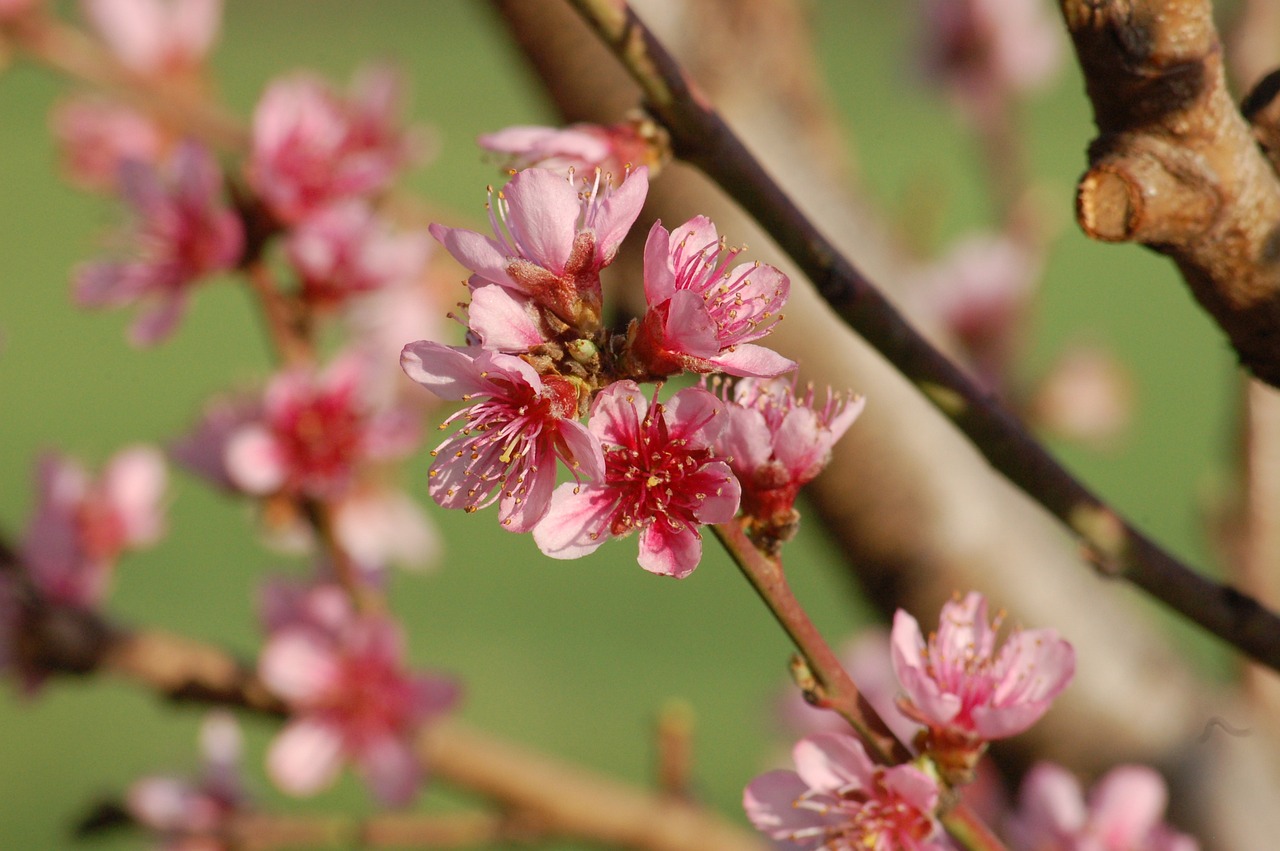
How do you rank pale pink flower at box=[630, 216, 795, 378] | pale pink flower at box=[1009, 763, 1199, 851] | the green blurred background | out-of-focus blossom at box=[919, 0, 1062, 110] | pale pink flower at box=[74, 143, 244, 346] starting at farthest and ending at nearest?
the green blurred background → out-of-focus blossom at box=[919, 0, 1062, 110] → pale pink flower at box=[74, 143, 244, 346] → pale pink flower at box=[1009, 763, 1199, 851] → pale pink flower at box=[630, 216, 795, 378]

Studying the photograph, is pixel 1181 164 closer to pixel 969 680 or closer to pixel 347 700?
pixel 969 680

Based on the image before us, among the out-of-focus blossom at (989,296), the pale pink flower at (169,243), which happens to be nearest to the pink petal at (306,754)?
the pale pink flower at (169,243)

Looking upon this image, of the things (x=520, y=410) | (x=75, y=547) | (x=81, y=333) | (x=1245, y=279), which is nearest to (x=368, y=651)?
(x=75, y=547)

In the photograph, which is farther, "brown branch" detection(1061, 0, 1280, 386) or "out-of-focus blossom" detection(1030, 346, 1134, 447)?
"out-of-focus blossom" detection(1030, 346, 1134, 447)

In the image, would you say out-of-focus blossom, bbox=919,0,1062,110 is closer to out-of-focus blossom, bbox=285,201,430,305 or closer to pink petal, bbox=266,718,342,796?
out-of-focus blossom, bbox=285,201,430,305

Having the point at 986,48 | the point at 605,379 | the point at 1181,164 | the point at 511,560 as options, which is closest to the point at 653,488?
the point at 605,379

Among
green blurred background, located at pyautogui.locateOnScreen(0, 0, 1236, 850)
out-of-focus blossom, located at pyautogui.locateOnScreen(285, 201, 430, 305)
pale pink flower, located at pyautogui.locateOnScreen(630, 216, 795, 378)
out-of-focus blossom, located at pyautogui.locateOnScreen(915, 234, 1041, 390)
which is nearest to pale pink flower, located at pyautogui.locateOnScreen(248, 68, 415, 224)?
out-of-focus blossom, located at pyautogui.locateOnScreen(285, 201, 430, 305)
